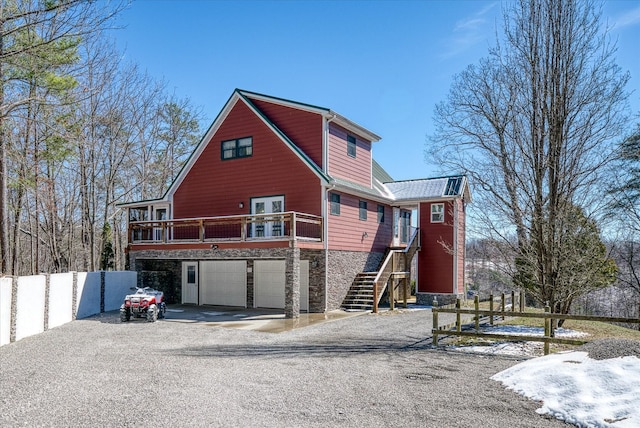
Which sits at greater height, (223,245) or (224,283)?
(223,245)

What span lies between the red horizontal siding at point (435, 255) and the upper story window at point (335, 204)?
6252 millimetres

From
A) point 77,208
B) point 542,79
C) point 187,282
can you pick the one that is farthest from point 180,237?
point 542,79

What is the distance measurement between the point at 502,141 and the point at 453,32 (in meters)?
3.85

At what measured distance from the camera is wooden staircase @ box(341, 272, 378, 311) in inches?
736

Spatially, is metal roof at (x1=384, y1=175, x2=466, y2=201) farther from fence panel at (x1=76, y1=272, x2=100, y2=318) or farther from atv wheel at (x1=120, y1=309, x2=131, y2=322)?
fence panel at (x1=76, y1=272, x2=100, y2=318)

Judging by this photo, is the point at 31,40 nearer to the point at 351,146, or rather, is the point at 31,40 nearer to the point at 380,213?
the point at 351,146

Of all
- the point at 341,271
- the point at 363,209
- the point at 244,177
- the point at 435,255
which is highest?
the point at 244,177

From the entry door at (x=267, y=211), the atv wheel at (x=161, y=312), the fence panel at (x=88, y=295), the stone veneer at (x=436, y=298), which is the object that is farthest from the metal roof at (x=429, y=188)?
the fence panel at (x=88, y=295)

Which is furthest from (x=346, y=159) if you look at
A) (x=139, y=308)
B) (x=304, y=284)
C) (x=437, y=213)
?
(x=139, y=308)

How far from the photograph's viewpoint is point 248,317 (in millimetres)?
16453

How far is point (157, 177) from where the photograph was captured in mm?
32281

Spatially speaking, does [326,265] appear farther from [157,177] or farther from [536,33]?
[157,177]

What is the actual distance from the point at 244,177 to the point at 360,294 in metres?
7.45

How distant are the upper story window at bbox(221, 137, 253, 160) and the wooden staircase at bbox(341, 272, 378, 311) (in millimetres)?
7662
